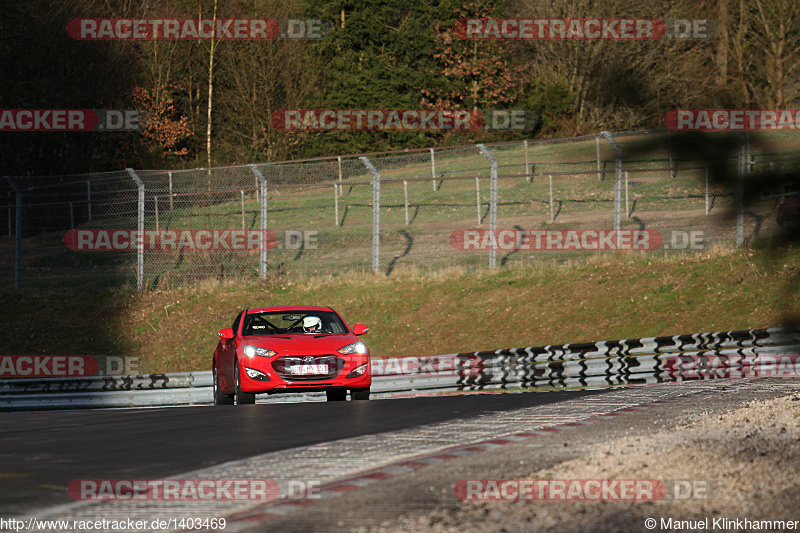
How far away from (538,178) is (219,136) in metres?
22.6

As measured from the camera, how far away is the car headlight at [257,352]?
44.4 ft

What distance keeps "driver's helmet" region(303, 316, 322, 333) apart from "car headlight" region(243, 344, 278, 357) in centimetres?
142

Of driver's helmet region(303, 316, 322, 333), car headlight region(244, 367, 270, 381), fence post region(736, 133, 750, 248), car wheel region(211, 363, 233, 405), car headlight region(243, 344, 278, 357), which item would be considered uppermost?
fence post region(736, 133, 750, 248)

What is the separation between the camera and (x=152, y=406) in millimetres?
17328

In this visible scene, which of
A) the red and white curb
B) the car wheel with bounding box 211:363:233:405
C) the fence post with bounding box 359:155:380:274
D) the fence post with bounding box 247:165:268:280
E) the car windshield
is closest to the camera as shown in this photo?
the red and white curb

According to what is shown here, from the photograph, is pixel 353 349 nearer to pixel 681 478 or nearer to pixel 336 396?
pixel 336 396

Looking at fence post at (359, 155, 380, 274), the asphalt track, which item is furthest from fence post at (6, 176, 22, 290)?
the asphalt track

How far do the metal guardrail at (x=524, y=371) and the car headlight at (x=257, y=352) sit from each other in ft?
9.90

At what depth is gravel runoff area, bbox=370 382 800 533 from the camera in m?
5.30

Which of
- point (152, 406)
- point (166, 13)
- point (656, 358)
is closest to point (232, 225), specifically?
point (152, 406)

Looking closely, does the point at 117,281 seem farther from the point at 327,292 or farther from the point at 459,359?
the point at 459,359

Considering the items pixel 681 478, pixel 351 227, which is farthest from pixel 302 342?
pixel 351 227

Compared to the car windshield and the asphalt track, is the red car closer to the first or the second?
the car windshield

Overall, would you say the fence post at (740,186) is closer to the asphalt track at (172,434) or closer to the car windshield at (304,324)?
the asphalt track at (172,434)
